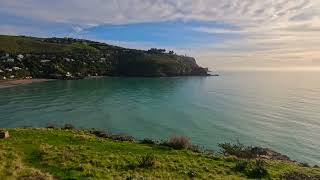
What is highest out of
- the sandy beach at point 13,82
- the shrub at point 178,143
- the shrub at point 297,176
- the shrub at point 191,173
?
the shrub at point 297,176

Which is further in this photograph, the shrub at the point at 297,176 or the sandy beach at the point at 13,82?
Answer: the sandy beach at the point at 13,82

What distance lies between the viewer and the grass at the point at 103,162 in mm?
23281

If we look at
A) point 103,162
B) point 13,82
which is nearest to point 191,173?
point 103,162

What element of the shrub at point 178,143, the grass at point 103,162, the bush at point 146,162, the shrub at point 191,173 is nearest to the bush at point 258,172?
the grass at point 103,162

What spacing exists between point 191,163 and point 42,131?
17.6m

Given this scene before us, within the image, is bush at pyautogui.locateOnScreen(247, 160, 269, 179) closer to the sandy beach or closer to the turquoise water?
→ the turquoise water

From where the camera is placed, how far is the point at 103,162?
26.2 meters

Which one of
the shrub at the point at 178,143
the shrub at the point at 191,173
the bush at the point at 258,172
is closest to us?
the shrub at the point at 191,173

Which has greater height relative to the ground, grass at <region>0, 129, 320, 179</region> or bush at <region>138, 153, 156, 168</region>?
bush at <region>138, 153, 156, 168</region>

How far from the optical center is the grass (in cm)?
2328

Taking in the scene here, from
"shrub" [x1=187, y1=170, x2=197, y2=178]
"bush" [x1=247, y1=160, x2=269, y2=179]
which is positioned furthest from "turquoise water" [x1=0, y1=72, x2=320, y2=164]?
"shrub" [x1=187, y1=170, x2=197, y2=178]

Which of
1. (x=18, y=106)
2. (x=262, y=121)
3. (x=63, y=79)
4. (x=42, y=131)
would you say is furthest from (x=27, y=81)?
(x=42, y=131)

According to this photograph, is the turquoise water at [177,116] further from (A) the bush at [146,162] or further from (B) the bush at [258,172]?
(A) the bush at [146,162]

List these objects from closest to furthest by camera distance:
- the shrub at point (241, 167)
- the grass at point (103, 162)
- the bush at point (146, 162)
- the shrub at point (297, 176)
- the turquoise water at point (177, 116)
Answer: the grass at point (103, 162) → the shrub at point (297, 176) → the bush at point (146, 162) → the shrub at point (241, 167) → the turquoise water at point (177, 116)
